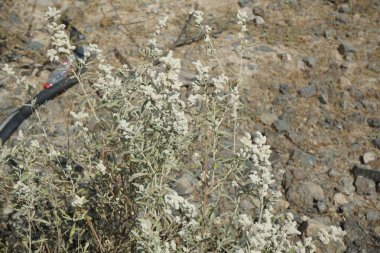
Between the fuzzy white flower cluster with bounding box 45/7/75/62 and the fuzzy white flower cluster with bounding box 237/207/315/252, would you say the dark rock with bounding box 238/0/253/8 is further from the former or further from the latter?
the fuzzy white flower cluster with bounding box 237/207/315/252

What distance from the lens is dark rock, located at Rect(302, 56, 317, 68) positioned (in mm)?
6664

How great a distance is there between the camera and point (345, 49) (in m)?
6.88

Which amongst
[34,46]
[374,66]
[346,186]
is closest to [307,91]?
[374,66]

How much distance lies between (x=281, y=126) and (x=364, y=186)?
1.22m

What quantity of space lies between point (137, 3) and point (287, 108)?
338cm

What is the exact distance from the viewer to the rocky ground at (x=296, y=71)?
5020 mm

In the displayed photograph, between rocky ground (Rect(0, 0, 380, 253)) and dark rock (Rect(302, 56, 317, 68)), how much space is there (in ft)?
0.05

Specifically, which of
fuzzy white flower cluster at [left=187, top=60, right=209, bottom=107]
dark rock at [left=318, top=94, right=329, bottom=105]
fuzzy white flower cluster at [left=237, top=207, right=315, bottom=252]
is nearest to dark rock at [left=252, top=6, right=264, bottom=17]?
dark rock at [left=318, top=94, right=329, bottom=105]

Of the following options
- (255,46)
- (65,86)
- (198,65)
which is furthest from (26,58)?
(198,65)

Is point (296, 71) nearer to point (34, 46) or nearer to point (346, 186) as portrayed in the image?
point (346, 186)

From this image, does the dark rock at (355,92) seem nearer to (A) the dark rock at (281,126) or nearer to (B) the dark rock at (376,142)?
(B) the dark rock at (376,142)

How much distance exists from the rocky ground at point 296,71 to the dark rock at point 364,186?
0.01 metres

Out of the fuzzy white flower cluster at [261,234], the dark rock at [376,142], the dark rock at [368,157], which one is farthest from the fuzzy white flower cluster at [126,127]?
the dark rock at [376,142]

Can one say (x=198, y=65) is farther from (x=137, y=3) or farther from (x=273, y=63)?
(x=137, y=3)
